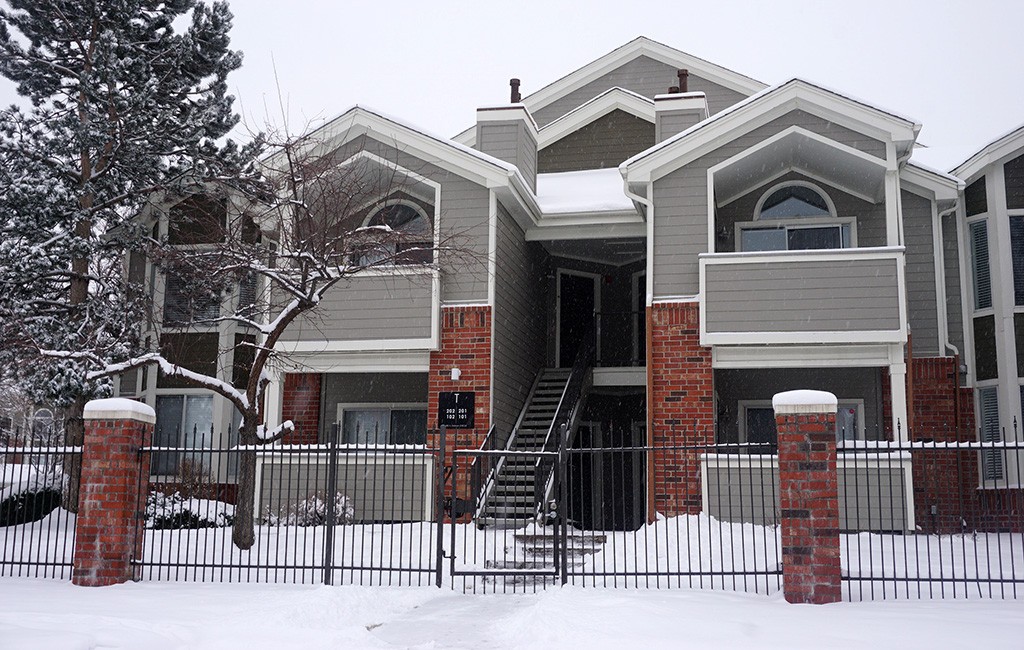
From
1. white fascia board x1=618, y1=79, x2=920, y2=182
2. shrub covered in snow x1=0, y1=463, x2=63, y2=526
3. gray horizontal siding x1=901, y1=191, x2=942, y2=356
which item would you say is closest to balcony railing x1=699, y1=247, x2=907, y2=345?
white fascia board x1=618, y1=79, x2=920, y2=182

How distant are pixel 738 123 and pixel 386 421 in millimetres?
8088

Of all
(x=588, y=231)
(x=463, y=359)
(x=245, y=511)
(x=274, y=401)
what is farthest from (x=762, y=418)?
(x=245, y=511)

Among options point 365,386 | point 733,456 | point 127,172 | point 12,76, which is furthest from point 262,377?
point 12,76

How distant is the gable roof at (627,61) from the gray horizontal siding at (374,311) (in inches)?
338

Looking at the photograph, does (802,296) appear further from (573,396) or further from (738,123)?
(573,396)

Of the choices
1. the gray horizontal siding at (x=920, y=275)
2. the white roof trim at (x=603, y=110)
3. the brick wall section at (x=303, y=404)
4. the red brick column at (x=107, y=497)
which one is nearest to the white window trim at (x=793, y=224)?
the gray horizontal siding at (x=920, y=275)

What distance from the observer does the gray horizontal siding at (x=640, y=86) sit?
77.3 ft

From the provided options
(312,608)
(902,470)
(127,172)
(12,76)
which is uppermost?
(12,76)

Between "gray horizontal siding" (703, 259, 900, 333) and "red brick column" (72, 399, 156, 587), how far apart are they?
27.7 ft

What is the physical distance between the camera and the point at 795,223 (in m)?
16.8

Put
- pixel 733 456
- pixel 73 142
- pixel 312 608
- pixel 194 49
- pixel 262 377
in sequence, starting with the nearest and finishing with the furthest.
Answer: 1. pixel 312 608
2. pixel 262 377
3. pixel 733 456
4. pixel 73 142
5. pixel 194 49

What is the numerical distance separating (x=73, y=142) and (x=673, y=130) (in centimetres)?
1053

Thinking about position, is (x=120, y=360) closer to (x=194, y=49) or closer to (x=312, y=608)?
(x=194, y=49)

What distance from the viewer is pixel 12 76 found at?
1727cm
